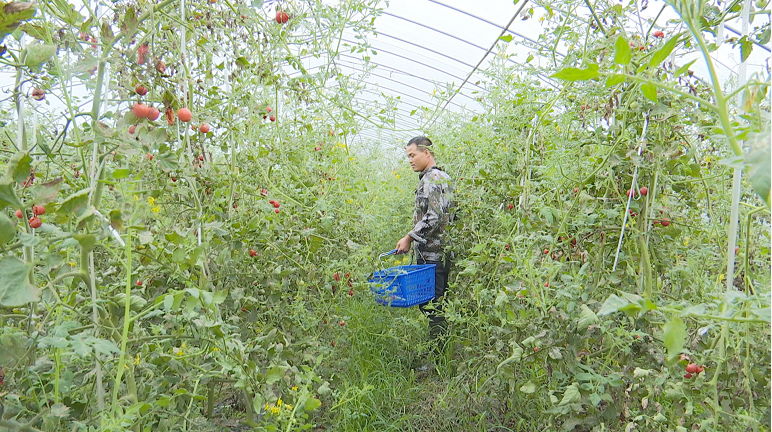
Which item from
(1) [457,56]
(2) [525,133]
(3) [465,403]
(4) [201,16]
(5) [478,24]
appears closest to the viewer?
(4) [201,16]

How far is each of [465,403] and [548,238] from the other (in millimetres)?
1064

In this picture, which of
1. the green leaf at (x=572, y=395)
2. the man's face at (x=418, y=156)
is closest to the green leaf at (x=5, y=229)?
the green leaf at (x=572, y=395)

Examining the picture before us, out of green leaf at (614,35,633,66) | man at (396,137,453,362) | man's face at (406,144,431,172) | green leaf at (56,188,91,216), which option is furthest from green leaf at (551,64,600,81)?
man's face at (406,144,431,172)

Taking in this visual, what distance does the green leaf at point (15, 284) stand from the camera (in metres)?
0.69

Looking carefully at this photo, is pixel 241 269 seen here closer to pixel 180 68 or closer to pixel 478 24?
pixel 180 68

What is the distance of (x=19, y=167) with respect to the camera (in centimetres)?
71

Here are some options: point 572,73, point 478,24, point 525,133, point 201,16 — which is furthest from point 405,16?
point 572,73

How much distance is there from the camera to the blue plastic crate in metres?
2.65

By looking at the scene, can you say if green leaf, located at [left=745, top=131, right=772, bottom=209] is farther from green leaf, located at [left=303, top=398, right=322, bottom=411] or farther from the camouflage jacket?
the camouflage jacket

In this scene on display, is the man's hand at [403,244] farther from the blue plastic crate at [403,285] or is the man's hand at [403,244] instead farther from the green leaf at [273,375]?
the green leaf at [273,375]

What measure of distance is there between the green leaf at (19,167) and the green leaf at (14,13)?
17 centimetres

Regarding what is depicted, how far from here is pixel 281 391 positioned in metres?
1.54

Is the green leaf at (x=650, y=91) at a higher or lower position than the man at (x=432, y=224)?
higher

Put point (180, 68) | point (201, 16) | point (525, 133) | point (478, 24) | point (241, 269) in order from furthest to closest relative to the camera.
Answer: point (478, 24) → point (525, 133) → point (241, 269) → point (201, 16) → point (180, 68)
